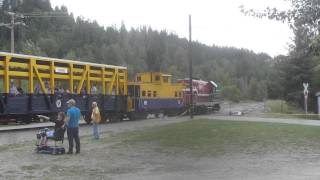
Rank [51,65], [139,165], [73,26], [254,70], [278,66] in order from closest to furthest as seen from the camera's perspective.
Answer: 1. [139,165]
2. [51,65]
3. [278,66]
4. [73,26]
5. [254,70]

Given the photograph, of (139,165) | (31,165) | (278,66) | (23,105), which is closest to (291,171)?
(139,165)

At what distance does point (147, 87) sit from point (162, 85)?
115 inches

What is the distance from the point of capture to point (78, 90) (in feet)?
110

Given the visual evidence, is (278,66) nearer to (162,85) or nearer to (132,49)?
(162,85)

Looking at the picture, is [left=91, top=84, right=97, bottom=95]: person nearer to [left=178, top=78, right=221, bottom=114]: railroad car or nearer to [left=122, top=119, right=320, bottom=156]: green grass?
[left=122, top=119, right=320, bottom=156]: green grass

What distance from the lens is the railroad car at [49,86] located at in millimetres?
27969

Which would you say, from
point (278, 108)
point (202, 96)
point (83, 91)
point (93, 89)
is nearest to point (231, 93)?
point (278, 108)

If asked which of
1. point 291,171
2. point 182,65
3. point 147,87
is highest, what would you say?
point 182,65

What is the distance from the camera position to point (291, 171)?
12844mm

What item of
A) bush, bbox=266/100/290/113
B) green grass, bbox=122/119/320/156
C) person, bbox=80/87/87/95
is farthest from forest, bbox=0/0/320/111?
green grass, bbox=122/119/320/156

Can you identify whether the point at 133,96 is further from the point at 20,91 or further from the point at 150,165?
the point at 150,165

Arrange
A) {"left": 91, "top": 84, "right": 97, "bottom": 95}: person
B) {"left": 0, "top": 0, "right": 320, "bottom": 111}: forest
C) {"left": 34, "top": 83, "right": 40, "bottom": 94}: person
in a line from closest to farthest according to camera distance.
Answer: {"left": 34, "top": 83, "right": 40, "bottom": 94}: person < {"left": 91, "top": 84, "right": 97, "bottom": 95}: person < {"left": 0, "top": 0, "right": 320, "bottom": 111}: forest

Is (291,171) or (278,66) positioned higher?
(278,66)

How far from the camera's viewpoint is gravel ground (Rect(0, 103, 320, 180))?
12.4 metres
